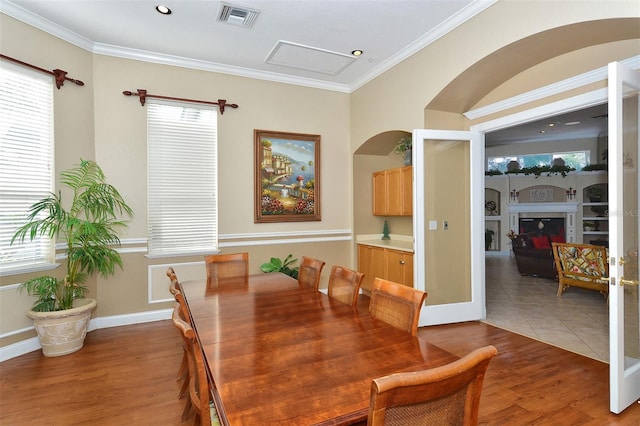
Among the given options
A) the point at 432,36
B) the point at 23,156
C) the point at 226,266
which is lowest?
the point at 226,266

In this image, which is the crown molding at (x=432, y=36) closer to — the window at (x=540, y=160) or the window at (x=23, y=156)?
the window at (x=23, y=156)

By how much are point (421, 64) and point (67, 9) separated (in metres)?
3.68

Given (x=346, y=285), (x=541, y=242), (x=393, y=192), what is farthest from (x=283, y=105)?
(x=541, y=242)

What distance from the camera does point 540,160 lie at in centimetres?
924

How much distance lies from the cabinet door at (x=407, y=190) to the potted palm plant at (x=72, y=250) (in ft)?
11.7

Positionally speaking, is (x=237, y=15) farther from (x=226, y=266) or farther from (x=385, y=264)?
(x=385, y=264)

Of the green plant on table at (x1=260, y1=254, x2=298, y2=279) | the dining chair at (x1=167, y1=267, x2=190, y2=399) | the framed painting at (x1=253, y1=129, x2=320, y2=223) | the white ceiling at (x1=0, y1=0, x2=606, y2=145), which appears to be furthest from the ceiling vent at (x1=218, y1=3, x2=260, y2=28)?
the green plant on table at (x1=260, y1=254, x2=298, y2=279)

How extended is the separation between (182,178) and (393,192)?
294cm

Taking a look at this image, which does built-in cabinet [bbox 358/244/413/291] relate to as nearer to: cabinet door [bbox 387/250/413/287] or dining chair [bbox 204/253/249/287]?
cabinet door [bbox 387/250/413/287]

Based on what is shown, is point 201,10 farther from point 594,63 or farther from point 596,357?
point 596,357

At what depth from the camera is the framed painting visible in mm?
4637

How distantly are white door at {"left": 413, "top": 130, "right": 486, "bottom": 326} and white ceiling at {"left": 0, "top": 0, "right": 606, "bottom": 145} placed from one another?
119 cm

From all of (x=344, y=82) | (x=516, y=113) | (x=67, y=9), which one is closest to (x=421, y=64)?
(x=516, y=113)

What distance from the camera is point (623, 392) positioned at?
217 centimetres
